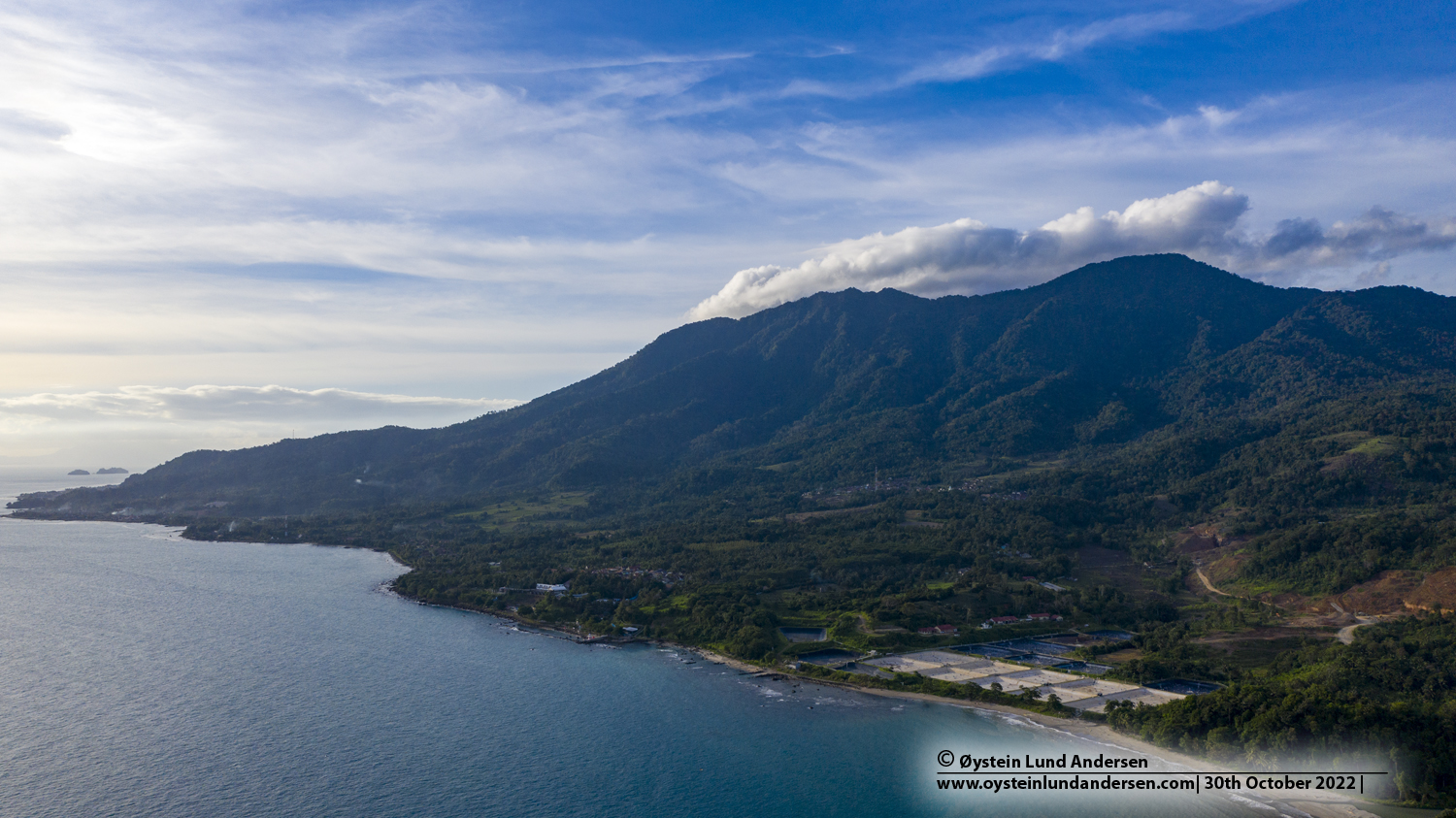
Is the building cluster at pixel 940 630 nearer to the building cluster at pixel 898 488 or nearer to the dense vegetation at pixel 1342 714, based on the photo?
the dense vegetation at pixel 1342 714

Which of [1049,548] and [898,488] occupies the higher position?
[898,488]

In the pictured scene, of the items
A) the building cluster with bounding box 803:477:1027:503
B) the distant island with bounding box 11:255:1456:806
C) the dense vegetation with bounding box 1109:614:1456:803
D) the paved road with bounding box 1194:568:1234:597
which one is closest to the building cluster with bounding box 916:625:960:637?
the distant island with bounding box 11:255:1456:806

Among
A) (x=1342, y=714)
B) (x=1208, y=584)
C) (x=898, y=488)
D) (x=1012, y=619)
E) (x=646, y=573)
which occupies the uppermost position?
(x=898, y=488)

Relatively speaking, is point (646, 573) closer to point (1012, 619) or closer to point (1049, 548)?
point (1012, 619)

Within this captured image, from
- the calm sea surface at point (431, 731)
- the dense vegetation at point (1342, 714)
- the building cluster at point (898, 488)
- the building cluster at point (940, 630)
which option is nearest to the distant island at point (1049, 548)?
the dense vegetation at point (1342, 714)

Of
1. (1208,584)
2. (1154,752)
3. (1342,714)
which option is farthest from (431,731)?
(1208,584)

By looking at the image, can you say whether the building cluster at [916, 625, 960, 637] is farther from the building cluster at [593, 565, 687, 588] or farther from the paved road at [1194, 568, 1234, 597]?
the paved road at [1194, 568, 1234, 597]
